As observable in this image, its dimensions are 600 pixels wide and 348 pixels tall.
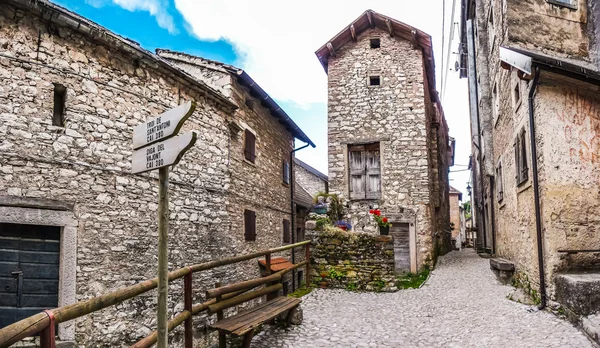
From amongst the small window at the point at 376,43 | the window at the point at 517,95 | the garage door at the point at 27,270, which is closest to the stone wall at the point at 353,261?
the window at the point at 517,95

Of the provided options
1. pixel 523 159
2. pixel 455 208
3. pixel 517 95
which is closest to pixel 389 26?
pixel 517 95

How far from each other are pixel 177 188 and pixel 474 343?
19.6 feet

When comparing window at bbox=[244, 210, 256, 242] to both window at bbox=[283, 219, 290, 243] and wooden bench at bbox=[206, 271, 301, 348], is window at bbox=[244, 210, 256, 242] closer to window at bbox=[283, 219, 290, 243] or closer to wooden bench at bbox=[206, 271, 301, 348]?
window at bbox=[283, 219, 290, 243]

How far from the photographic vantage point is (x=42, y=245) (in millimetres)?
6391

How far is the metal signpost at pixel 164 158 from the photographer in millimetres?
2795

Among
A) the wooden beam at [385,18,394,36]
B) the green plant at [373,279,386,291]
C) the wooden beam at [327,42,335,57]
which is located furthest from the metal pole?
Answer: the wooden beam at [385,18,394,36]

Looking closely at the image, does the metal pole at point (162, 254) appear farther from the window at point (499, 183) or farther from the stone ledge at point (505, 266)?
the window at point (499, 183)

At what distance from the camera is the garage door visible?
602 centimetres

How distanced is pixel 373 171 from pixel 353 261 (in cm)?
442

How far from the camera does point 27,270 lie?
20.5 ft

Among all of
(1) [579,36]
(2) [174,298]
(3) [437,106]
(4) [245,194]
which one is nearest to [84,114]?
(2) [174,298]

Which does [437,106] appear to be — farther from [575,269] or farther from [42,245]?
[42,245]

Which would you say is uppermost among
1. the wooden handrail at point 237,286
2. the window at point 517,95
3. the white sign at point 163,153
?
the window at point 517,95

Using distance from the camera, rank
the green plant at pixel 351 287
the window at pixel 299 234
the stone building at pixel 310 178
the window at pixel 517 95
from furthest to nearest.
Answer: the stone building at pixel 310 178, the window at pixel 299 234, the green plant at pixel 351 287, the window at pixel 517 95
